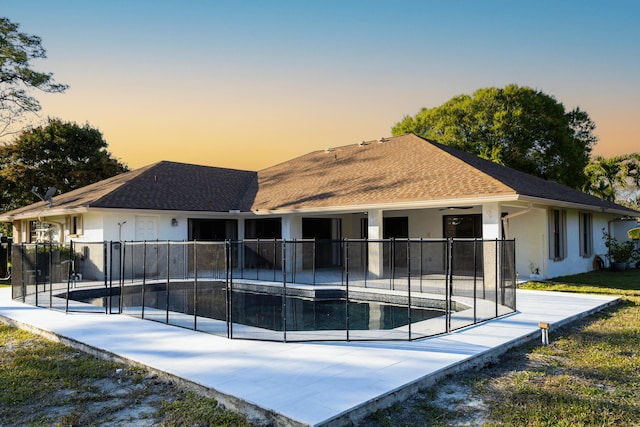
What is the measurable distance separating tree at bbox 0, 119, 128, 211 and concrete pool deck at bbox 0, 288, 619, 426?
2441 centimetres

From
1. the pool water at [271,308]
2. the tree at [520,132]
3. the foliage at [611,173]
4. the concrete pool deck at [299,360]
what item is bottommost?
the pool water at [271,308]

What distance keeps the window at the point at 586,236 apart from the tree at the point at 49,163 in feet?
92.3

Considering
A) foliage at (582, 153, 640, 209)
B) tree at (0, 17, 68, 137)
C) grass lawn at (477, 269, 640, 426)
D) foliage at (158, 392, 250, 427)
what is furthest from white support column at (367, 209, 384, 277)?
foliage at (582, 153, 640, 209)

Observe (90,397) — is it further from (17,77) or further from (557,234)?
(17,77)

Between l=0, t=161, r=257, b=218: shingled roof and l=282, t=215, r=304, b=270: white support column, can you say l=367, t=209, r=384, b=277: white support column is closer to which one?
l=282, t=215, r=304, b=270: white support column

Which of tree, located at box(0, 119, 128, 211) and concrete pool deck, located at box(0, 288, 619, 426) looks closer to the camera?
concrete pool deck, located at box(0, 288, 619, 426)

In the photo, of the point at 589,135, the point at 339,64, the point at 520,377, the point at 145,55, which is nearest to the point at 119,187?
the point at 145,55

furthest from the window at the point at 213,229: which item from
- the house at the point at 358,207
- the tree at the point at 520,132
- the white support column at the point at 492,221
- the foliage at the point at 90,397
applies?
the tree at the point at 520,132

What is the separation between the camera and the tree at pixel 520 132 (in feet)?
104

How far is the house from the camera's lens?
46.3 feet

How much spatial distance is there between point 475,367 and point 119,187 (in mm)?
15311

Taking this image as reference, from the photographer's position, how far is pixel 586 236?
1798cm

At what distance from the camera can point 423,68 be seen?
55.2 ft

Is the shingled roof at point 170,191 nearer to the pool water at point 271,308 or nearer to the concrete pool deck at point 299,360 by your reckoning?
the pool water at point 271,308
